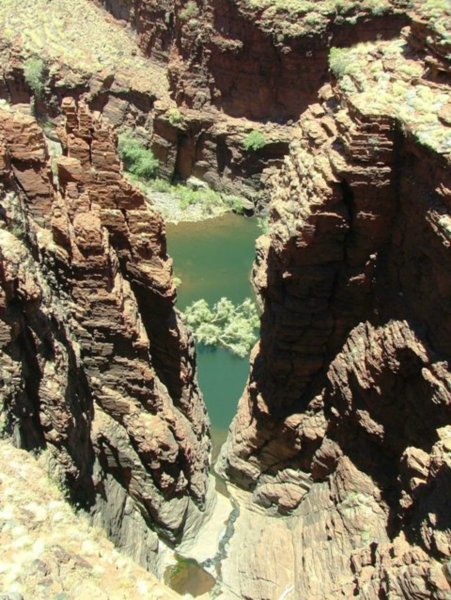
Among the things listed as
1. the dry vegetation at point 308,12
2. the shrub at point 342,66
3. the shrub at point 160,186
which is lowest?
the shrub at point 160,186

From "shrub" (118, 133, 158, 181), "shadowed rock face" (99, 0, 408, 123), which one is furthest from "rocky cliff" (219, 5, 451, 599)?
"shrub" (118, 133, 158, 181)

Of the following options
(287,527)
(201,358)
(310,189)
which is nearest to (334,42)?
(201,358)

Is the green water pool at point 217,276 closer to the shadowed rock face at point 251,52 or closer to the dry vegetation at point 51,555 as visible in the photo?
the shadowed rock face at point 251,52

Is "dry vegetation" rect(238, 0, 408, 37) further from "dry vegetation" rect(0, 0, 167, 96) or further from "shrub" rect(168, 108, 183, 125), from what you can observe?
"dry vegetation" rect(0, 0, 167, 96)

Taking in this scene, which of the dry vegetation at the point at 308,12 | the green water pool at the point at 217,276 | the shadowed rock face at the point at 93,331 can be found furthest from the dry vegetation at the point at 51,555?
the dry vegetation at the point at 308,12

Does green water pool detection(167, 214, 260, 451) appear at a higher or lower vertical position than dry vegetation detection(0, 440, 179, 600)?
lower

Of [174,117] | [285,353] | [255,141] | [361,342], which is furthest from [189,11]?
Result: [361,342]
